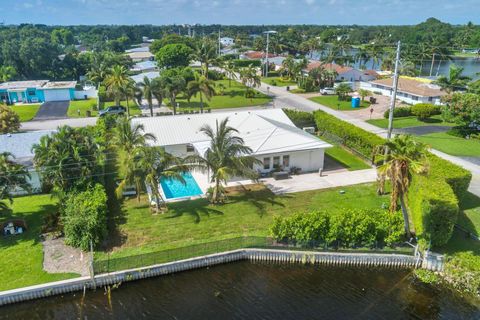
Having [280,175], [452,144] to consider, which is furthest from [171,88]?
[452,144]

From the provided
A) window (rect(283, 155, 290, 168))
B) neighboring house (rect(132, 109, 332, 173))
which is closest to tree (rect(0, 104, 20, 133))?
neighboring house (rect(132, 109, 332, 173))

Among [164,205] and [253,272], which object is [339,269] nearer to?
[253,272]

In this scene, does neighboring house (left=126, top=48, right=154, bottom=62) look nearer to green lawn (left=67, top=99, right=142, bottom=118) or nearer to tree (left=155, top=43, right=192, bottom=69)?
tree (left=155, top=43, right=192, bottom=69)

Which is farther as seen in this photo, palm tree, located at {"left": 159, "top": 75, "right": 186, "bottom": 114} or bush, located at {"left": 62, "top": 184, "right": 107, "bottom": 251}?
palm tree, located at {"left": 159, "top": 75, "right": 186, "bottom": 114}

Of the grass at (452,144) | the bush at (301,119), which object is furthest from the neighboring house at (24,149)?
the grass at (452,144)

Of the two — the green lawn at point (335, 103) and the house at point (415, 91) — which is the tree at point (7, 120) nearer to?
the green lawn at point (335, 103)

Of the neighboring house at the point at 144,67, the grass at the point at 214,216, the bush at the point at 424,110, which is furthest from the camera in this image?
the neighboring house at the point at 144,67
